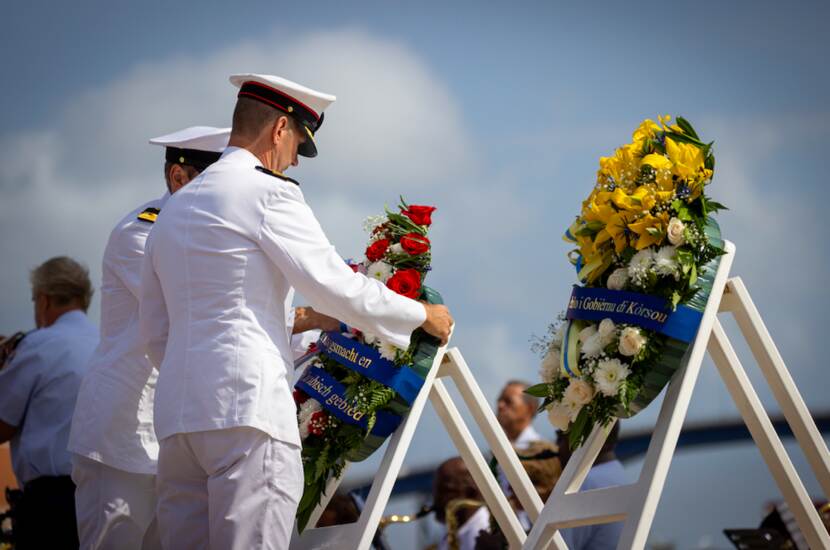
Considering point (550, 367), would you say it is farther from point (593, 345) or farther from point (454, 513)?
point (454, 513)

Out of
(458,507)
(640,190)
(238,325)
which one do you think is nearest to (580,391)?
(640,190)

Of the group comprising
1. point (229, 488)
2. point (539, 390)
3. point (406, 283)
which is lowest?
point (229, 488)

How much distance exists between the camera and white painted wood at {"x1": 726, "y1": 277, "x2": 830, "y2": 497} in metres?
3.83

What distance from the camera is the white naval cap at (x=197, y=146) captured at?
14.9 feet

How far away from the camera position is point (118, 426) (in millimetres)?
4180

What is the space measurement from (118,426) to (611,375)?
5.74 ft

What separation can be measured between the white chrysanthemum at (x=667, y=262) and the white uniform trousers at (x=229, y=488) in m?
1.28

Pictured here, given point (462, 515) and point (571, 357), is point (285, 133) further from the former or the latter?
point (462, 515)

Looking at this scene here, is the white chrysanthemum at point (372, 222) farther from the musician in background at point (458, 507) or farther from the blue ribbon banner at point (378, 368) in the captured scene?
the musician in background at point (458, 507)

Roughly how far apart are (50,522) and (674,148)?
3.12 meters

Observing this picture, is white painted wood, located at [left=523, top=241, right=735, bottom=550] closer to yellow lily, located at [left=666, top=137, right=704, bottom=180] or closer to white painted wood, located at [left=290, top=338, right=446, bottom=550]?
yellow lily, located at [left=666, top=137, right=704, bottom=180]

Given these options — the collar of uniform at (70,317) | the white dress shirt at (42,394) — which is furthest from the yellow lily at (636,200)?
the collar of uniform at (70,317)

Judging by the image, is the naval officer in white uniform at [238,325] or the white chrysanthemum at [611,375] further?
the white chrysanthemum at [611,375]

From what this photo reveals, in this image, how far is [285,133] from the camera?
388cm
